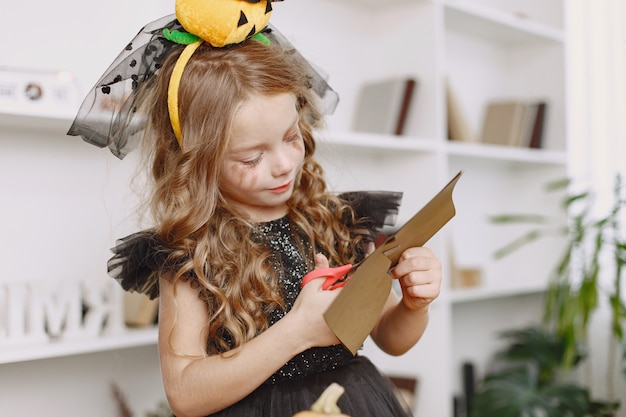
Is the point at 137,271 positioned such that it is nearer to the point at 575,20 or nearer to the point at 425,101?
the point at 425,101

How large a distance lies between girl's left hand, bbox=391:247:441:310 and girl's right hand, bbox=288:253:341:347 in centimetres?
13

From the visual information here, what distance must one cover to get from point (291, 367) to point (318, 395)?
6 centimetres

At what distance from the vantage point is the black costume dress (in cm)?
107

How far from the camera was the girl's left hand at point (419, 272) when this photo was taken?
3.41 feet

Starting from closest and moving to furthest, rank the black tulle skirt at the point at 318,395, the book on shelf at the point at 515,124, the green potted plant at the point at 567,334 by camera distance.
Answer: the black tulle skirt at the point at 318,395 < the green potted plant at the point at 567,334 < the book on shelf at the point at 515,124

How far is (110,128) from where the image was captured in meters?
1.12

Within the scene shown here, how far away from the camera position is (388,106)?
215 cm

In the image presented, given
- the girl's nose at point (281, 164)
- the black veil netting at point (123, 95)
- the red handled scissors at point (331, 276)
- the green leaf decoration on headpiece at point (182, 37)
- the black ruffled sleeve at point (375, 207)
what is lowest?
the red handled scissors at point (331, 276)

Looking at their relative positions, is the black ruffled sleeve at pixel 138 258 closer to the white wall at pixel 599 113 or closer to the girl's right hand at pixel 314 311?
the girl's right hand at pixel 314 311

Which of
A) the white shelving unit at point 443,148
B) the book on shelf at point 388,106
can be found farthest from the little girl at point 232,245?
the book on shelf at point 388,106

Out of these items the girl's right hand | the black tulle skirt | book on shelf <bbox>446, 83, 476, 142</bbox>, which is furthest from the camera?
book on shelf <bbox>446, 83, 476, 142</bbox>

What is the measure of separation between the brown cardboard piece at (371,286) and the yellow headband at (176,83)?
1.24 ft

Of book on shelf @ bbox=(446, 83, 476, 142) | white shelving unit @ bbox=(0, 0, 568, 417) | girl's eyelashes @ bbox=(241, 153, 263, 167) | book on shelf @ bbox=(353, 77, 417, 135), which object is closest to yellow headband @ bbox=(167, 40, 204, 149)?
girl's eyelashes @ bbox=(241, 153, 263, 167)

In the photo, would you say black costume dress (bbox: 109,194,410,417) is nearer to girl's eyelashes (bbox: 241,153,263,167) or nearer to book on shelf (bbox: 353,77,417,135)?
girl's eyelashes (bbox: 241,153,263,167)
